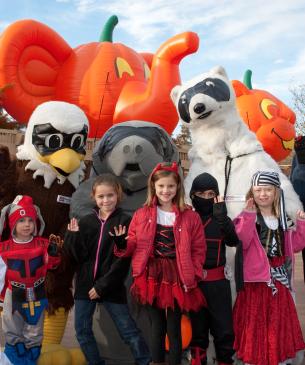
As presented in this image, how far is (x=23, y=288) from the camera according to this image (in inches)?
116

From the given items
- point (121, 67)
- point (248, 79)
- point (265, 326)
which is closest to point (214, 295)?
point (265, 326)

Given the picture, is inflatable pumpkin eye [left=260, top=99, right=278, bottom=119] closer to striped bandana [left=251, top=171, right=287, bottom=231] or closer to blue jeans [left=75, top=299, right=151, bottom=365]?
striped bandana [left=251, top=171, right=287, bottom=231]

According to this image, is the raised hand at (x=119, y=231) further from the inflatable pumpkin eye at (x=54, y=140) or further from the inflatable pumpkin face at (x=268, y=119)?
the inflatable pumpkin face at (x=268, y=119)

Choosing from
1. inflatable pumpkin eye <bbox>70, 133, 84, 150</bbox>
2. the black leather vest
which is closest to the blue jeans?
the black leather vest

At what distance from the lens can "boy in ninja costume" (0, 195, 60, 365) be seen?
2920 millimetres

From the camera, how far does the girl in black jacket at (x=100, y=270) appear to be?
9.52 ft

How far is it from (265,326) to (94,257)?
114 cm

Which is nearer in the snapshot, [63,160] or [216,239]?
[216,239]

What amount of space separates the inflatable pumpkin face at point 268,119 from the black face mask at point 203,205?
9010 millimetres

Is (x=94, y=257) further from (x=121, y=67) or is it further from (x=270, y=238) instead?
(x=121, y=67)

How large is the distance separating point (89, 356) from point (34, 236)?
82cm

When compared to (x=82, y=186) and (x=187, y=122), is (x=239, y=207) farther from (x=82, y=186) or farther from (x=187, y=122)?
(x=82, y=186)

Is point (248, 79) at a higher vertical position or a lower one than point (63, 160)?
higher

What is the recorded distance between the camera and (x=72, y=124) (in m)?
3.64
